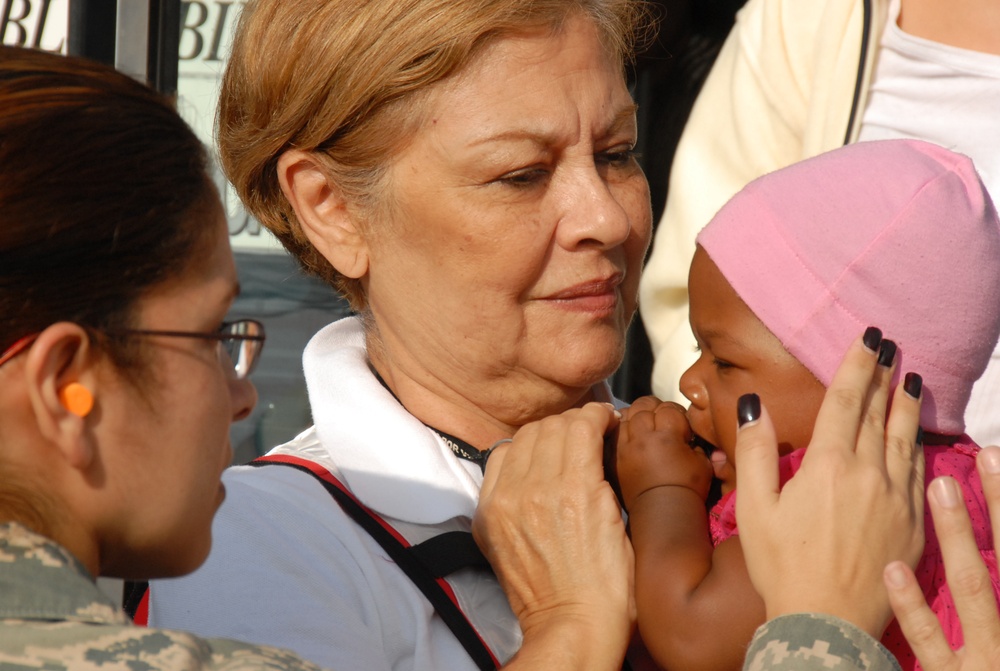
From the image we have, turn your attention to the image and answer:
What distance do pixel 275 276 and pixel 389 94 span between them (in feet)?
6.54

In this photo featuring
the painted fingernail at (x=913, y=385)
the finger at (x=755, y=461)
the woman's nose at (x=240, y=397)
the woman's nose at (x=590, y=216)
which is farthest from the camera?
the woman's nose at (x=590, y=216)

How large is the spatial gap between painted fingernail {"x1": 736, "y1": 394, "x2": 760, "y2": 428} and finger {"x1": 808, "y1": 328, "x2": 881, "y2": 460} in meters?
0.09

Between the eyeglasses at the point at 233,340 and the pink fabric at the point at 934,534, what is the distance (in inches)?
33.1

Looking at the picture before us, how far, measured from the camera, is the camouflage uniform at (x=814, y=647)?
162 centimetres

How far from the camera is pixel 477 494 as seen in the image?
7.45ft

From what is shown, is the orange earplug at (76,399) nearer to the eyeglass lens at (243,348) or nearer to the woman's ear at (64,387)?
the woman's ear at (64,387)

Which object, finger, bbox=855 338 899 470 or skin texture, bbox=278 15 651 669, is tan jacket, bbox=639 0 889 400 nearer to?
skin texture, bbox=278 15 651 669

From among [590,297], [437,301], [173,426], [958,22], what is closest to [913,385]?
[590,297]

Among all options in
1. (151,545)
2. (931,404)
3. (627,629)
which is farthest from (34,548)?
(931,404)

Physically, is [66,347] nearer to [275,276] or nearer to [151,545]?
[151,545]

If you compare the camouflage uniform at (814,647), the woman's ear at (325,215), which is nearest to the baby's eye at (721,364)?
the camouflage uniform at (814,647)

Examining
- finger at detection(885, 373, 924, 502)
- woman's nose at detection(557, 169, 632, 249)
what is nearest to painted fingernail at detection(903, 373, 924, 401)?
finger at detection(885, 373, 924, 502)

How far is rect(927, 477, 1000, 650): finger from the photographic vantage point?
171cm

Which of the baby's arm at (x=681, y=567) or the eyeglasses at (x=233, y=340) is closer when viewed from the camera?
the eyeglasses at (x=233, y=340)
